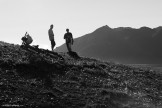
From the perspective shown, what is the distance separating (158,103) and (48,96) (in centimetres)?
798

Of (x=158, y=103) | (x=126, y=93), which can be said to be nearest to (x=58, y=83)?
(x=126, y=93)

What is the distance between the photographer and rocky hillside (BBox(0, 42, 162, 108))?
2061cm

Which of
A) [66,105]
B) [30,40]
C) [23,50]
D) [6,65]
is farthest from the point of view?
[30,40]

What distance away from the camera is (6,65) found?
25.7 metres

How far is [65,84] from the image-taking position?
80.7 ft

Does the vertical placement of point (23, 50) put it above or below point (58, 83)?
above

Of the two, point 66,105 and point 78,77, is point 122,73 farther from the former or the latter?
point 66,105

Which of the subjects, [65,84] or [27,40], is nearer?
[65,84]

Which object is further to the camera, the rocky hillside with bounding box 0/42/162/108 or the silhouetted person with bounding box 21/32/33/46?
the silhouetted person with bounding box 21/32/33/46

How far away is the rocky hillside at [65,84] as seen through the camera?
67.6 ft

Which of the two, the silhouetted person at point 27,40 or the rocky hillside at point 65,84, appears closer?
the rocky hillside at point 65,84

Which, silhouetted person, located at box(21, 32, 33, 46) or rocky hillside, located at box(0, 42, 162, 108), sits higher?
silhouetted person, located at box(21, 32, 33, 46)

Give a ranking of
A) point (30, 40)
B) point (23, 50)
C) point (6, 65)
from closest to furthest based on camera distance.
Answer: point (6, 65)
point (23, 50)
point (30, 40)

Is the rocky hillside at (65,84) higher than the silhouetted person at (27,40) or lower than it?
lower
